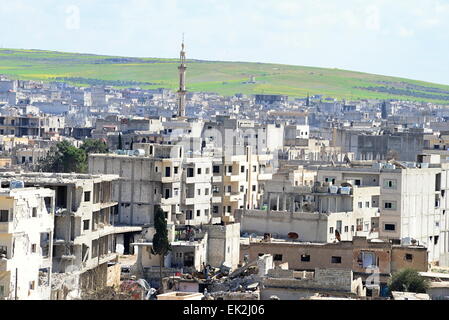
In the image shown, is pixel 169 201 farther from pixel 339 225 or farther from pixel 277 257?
pixel 277 257

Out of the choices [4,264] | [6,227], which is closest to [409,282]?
[6,227]

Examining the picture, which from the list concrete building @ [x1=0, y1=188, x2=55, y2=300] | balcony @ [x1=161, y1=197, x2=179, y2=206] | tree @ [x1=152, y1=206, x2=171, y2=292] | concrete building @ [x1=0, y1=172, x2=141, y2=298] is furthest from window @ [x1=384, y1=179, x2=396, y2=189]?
concrete building @ [x1=0, y1=188, x2=55, y2=300]

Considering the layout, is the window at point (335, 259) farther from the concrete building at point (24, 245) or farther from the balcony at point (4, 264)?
the balcony at point (4, 264)

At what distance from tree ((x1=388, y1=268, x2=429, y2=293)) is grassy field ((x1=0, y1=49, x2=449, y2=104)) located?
519 ft

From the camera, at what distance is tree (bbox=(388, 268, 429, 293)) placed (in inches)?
651

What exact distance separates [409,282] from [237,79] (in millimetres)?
177765

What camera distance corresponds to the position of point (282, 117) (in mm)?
109875

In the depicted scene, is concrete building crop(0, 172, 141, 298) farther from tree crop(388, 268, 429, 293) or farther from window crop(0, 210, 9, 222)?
tree crop(388, 268, 429, 293)

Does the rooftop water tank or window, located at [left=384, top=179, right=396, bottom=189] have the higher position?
the rooftop water tank

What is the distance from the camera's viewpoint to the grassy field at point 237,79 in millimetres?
182375

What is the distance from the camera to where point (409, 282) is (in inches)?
664

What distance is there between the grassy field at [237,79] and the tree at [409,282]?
158200 millimetres

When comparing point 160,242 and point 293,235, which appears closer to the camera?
point 160,242

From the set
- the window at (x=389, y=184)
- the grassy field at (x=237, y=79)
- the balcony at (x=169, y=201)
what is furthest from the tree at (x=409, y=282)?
the grassy field at (x=237, y=79)
